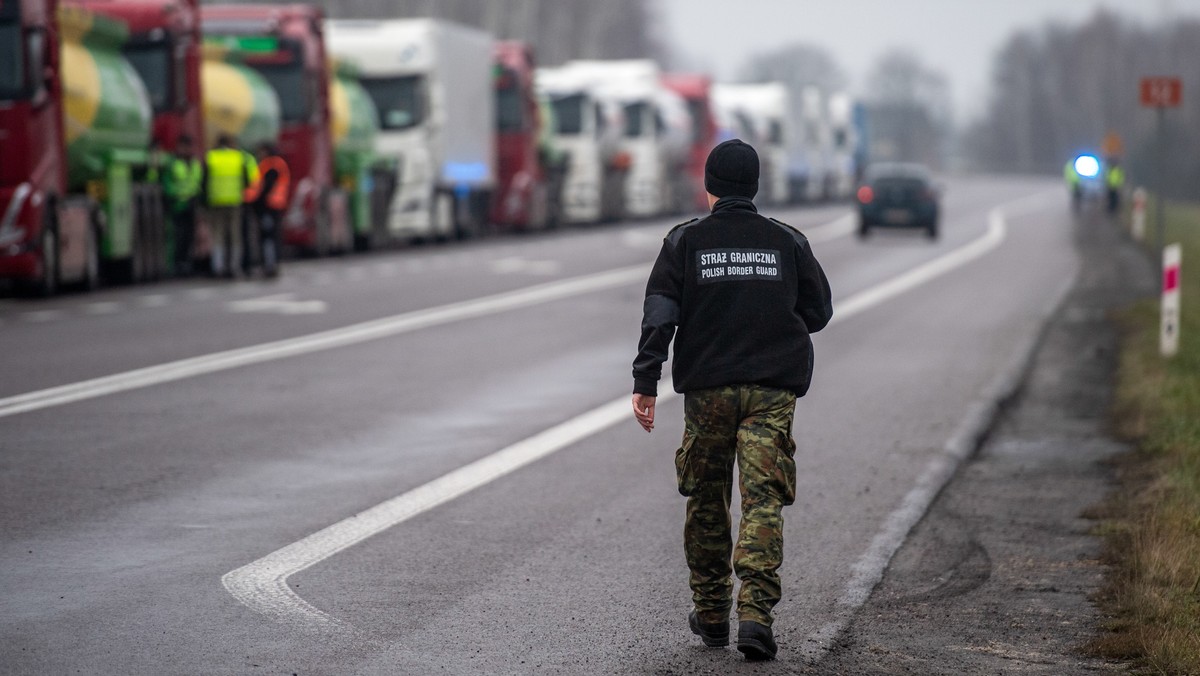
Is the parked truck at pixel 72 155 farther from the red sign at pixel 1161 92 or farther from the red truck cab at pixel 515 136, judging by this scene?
the red truck cab at pixel 515 136

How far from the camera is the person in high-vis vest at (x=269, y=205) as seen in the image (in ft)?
85.4

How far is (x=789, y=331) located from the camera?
249 inches

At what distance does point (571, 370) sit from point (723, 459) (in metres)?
8.88

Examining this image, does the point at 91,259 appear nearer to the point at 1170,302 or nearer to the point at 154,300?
the point at 154,300

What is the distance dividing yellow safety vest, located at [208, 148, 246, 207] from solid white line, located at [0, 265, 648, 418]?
161 inches

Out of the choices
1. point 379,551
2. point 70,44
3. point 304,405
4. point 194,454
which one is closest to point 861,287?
point 70,44

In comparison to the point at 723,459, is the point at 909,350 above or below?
below

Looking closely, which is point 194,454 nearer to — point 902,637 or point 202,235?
point 902,637

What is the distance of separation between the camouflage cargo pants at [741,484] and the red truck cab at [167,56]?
2002 centimetres


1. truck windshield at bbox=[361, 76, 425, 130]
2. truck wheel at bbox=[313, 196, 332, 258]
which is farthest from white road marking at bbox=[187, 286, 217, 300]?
truck windshield at bbox=[361, 76, 425, 130]

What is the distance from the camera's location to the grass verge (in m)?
6.36

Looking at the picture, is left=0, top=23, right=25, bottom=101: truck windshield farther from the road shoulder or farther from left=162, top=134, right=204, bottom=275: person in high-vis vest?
the road shoulder

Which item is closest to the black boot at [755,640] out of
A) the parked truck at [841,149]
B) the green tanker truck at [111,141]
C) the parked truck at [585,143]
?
the green tanker truck at [111,141]

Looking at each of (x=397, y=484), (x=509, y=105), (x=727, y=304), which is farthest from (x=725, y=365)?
(x=509, y=105)
